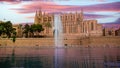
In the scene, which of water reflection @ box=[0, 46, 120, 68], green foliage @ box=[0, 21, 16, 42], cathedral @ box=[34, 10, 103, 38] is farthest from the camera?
cathedral @ box=[34, 10, 103, 38]

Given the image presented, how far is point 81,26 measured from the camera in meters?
→ 75.1

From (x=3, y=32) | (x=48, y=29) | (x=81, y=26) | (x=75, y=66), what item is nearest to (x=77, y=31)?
(x=81, y=26)

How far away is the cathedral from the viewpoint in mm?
72625

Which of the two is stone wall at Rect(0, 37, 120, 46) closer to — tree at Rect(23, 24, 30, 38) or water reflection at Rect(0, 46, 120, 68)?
tree at Rect(23, 24, 30, 38)

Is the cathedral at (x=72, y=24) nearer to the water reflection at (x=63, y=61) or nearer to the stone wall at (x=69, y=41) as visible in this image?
the stone wall at (x=69, y=41)

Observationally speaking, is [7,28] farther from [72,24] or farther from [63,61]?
[63,61]

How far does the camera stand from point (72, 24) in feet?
254

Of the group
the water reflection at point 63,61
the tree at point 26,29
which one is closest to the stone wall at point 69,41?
the tree at point 26,29

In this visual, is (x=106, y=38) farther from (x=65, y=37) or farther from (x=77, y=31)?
(x=77, y=31)

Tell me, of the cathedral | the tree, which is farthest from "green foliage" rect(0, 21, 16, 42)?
the cathedral

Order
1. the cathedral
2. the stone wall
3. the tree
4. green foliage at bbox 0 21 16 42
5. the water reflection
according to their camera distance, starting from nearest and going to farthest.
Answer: the water reflection < the stone wall < green foliage at bbox 0 21 16 42 < the tree < the cathedral

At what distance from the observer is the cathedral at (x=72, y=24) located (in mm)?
72625

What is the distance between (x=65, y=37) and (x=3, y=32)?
12438 millimetres

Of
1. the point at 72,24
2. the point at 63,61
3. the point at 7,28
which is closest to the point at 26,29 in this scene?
the point at 7,28
